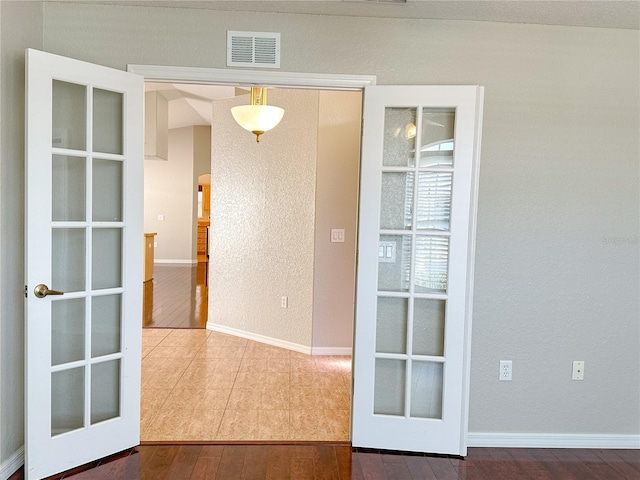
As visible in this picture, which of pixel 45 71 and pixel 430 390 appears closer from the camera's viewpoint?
pixel 45 71

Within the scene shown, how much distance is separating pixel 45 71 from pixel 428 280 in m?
2.30

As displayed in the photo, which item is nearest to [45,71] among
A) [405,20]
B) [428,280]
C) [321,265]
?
[405,20]

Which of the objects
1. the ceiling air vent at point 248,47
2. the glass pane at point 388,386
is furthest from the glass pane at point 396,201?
the ceiling air vent at point 248,47

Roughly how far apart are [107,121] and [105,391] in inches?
59.9

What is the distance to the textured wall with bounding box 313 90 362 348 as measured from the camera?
4582mm

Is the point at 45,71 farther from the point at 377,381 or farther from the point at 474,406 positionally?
the point at 474,406

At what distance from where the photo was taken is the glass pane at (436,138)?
270 cm

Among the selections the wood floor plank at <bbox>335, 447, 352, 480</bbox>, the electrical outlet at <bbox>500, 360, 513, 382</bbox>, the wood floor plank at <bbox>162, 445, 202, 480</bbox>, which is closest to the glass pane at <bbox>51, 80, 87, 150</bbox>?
the wood floor plank at <bbox>162, 445, 202, 480</bbox>

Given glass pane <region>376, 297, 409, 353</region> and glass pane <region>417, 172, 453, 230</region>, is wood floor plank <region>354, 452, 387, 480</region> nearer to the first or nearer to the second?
glass pane <region>376, 297, 409, 353</region>

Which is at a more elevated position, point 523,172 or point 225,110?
point 225,110

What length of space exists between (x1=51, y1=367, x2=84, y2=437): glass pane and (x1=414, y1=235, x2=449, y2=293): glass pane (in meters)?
1.96

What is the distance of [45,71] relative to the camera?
7.43 ft

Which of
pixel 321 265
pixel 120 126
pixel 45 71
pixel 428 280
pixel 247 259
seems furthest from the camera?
pixel 247 259

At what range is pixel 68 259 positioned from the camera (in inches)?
97.3
